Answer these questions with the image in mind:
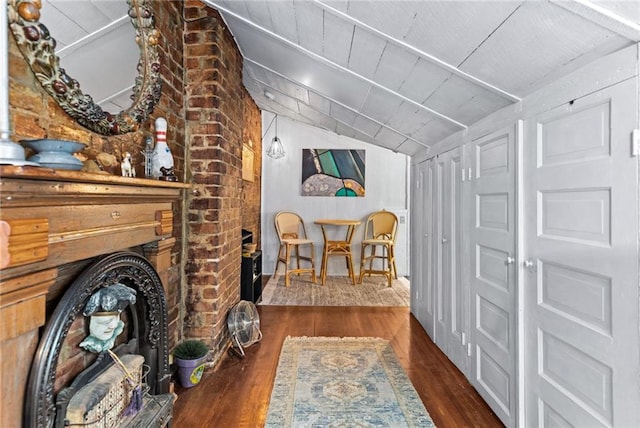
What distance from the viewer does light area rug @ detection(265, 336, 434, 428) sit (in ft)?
5.28

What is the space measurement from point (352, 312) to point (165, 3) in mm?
2904

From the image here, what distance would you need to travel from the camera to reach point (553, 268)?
1.26 meters

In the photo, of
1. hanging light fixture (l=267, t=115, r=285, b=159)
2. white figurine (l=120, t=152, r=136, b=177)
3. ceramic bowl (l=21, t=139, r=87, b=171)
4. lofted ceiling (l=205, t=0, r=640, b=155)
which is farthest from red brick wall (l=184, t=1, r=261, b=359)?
hanging light fixture (l=267, t=115, r=285, b=159)

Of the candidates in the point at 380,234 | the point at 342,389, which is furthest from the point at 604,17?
the point at 380,234

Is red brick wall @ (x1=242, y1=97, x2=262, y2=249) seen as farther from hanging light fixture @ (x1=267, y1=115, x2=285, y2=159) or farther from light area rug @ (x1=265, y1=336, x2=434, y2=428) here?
→ light area rug @ (x1=265, y1=336, x2=434, y2=428)

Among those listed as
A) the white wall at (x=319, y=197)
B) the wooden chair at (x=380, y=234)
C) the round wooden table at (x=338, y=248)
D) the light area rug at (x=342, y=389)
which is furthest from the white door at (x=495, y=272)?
the white wall at (x=319, y=197)

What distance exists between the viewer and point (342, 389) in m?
1.87

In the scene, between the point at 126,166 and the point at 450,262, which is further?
the point at 450,262

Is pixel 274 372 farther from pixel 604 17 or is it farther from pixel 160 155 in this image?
pixel 604 17

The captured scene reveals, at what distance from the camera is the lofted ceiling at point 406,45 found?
1028 millimetres

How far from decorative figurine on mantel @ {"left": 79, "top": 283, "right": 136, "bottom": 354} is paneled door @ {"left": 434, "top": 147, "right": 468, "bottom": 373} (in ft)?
6.20

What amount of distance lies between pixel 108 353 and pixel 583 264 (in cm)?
179

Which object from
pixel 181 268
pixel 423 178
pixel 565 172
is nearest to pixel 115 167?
pixel 181 268

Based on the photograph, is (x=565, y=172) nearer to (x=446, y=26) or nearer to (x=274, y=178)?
(x=446, y=26)
